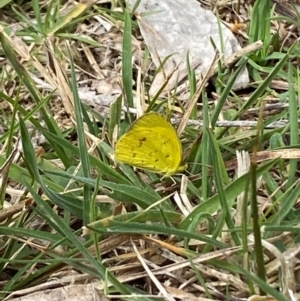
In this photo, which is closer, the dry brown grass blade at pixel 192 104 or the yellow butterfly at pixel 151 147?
the yellow butterfly at pixel 151 147

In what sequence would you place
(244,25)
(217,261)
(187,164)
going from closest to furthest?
(217,261) < (187,164) < (244,25)

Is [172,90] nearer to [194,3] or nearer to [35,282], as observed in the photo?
[194,3]

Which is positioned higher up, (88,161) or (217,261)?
(88,161)

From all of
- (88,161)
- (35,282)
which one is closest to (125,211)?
(88,161)

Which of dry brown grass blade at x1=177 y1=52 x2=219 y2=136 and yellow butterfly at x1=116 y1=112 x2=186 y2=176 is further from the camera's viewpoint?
dry brown grass blade at x1=177 y1=52 x2=219 y2=136

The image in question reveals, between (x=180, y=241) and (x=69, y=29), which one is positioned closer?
(x=180, y=241)

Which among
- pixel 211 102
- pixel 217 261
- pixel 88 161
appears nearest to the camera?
pixel 217 261

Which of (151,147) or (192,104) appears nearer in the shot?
(151,147)
